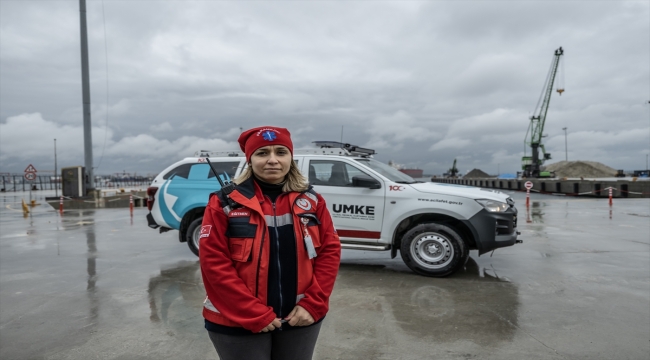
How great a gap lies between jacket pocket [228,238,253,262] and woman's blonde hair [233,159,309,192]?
0.32 meters

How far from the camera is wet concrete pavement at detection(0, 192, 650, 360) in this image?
367cm

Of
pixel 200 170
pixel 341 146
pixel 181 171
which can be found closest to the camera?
pixel 341 146

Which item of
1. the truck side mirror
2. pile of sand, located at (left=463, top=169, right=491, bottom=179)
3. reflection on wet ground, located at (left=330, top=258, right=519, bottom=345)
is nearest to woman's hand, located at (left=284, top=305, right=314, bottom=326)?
reflection on wet ground, located at (left=330, top=258, right=519, bottom=345)

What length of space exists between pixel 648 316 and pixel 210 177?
6238 millimetres

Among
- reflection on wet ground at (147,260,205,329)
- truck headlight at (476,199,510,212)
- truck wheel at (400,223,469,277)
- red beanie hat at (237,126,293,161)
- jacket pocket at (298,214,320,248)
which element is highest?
red beanie hat at (237,126,293,161)

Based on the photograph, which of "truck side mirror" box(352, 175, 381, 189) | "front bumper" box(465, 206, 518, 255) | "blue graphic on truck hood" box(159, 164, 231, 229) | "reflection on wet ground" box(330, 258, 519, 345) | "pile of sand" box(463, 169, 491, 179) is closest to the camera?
"reflection on wet ground" box(330, 258, 519, 345)

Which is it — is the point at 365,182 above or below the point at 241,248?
above

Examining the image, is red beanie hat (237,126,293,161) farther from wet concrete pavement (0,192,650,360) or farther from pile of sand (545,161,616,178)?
pile of sand (545,161,616,178)

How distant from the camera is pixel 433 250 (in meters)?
6.01

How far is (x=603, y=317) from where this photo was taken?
4.32 m

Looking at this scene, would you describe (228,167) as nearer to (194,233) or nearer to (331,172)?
(194,233)

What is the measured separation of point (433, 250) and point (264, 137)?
438cm

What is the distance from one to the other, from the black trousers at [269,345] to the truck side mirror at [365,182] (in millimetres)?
3979

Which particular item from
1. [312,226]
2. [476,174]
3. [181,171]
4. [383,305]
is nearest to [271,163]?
[312,226]
